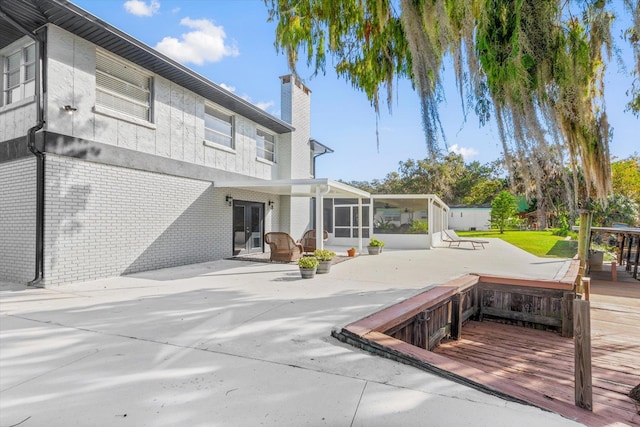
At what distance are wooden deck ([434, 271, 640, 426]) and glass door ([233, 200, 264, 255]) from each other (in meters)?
7.79

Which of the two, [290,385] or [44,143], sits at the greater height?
[44,143]

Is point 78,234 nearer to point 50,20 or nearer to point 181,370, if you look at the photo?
point 50,20

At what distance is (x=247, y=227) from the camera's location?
12.0m

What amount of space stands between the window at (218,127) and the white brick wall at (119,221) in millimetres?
1673

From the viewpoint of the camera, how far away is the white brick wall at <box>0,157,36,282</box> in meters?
6.22

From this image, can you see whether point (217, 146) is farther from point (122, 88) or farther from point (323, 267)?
point (323, 267)

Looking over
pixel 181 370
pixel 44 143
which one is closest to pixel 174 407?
pixel 181 370

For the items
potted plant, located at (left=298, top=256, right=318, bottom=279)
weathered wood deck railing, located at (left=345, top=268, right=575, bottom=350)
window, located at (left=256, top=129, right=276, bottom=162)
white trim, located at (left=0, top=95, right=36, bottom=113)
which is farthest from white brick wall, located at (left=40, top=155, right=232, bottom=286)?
weathered wood deck railing, located at (left=345, top=268, right=575, bottom=350)

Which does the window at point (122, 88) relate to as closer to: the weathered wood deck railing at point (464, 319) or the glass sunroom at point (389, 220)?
the weathered wood deck railing at point (464, 319)

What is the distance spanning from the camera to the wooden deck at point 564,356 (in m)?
3.35

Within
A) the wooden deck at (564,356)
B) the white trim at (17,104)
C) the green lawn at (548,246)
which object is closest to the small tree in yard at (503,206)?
the green lawn at (548,246)

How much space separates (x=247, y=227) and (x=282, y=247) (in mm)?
2656

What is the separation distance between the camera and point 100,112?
7.00 meters

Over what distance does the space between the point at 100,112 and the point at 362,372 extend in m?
7.52
